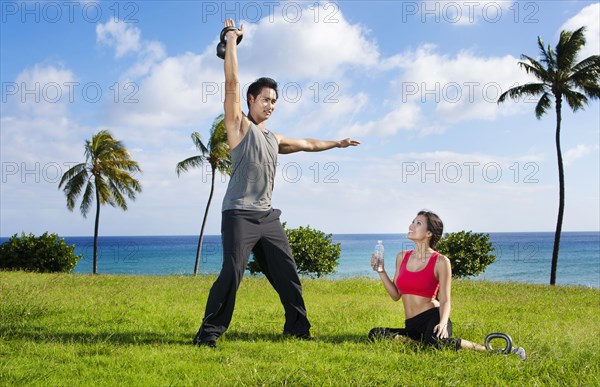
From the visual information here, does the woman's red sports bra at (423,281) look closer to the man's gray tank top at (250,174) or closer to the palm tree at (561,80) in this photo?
the man's gray tank top at (250,174)

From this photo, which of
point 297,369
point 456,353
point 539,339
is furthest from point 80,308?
point 539,339

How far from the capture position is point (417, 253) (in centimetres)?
631

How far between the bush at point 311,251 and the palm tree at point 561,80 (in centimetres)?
1015

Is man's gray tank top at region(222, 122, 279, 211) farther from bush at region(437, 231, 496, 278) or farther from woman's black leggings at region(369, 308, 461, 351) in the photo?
bush at region(437, 231, 496, 278)

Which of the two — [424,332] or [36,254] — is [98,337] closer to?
[424,332]

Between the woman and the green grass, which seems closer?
the green grass

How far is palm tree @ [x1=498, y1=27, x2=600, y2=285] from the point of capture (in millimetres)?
25719

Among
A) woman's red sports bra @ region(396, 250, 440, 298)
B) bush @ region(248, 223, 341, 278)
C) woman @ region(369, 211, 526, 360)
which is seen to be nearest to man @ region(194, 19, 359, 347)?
woman @ region(369, 211, 526, 360)

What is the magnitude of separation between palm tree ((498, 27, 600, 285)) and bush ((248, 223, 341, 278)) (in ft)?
33.3

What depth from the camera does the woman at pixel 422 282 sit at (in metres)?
6.04

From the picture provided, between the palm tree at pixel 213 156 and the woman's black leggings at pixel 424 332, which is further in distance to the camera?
the palm tree at pixel 213 156

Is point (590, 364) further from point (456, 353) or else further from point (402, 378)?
point (402, 378)

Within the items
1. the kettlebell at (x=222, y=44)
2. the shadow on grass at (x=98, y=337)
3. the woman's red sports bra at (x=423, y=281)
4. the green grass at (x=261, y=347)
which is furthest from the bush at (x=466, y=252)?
the kettlebell at (x=222, y=44)

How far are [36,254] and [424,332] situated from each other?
24.1 meters
